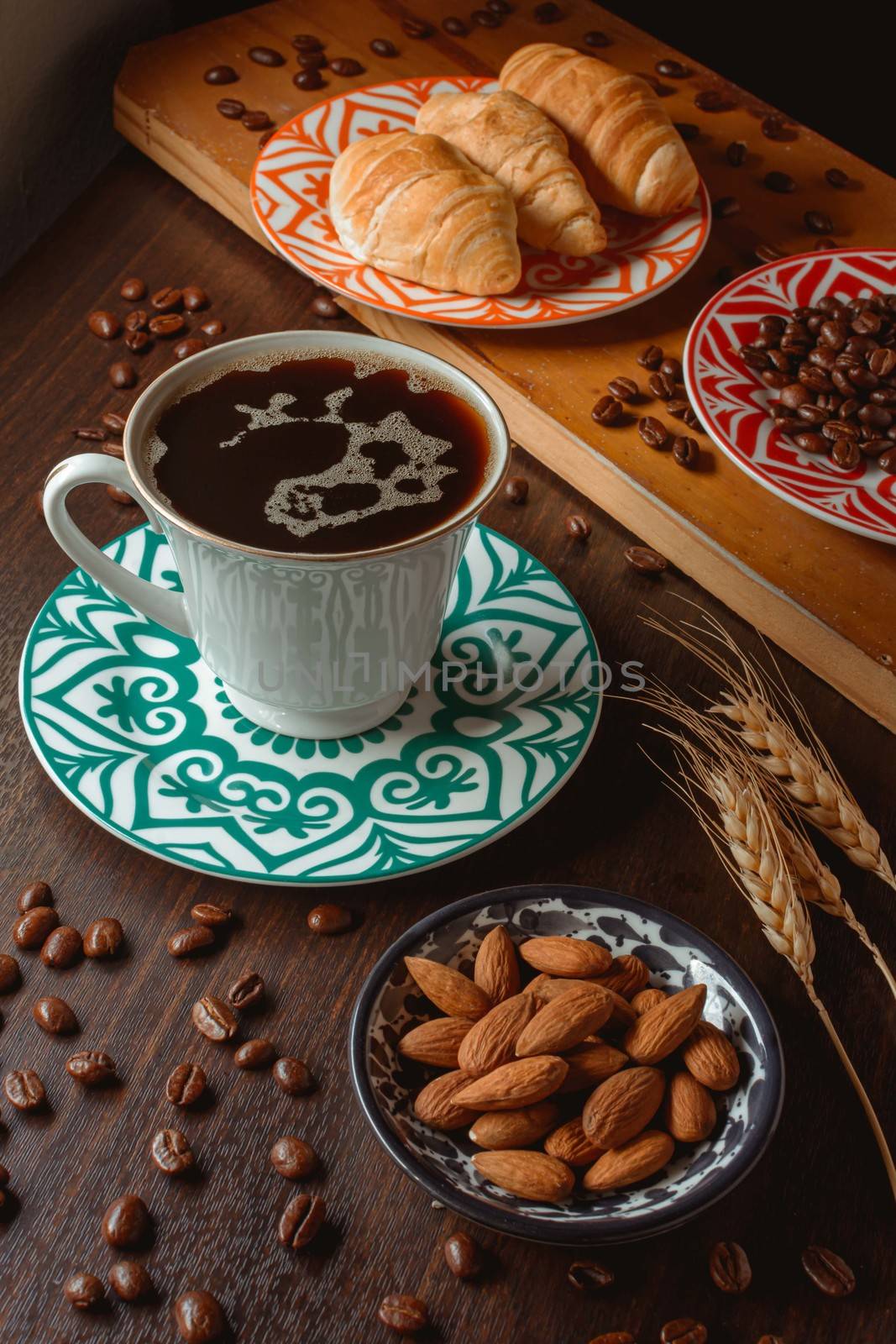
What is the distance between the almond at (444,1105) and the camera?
83cm

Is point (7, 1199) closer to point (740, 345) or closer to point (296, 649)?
point (296, 649)

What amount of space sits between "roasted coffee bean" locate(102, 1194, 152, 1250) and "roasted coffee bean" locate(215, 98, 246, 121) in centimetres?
151

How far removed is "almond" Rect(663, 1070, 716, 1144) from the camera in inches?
32.5

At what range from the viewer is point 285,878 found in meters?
0.94

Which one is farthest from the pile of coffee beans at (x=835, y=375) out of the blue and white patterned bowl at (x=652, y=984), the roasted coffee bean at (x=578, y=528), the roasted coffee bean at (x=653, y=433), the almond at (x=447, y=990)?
the almond at (x=447, y=990)

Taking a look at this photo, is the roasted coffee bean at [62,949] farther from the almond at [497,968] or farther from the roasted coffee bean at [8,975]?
the almond at [497,968]

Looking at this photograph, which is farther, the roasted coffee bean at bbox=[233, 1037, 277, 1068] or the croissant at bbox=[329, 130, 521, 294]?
the croissant at bbox=[329, 130, 521, 294]

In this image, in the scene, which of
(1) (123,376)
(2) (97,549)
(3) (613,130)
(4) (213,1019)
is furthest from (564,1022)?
(3) (613,130)

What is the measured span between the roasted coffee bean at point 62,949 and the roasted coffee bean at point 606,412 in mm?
830

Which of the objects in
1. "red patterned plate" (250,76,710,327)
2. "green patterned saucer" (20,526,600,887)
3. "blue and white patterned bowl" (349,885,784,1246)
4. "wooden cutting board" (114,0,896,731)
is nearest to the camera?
"blue and white patterned bowl" (349,885,784,1246)

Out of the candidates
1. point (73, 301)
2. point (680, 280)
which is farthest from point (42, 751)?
point (680, 280)

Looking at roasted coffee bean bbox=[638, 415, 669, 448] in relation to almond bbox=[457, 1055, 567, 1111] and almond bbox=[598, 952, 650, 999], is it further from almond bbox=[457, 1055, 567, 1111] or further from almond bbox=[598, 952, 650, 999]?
almond bbox=[457, 1055, 567, 1111]

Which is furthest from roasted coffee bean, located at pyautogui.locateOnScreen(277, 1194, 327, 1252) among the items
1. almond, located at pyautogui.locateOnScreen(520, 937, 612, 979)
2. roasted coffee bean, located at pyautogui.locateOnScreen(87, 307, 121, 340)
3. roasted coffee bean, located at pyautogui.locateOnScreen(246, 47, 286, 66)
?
roasted coffee bean, located at pyautogui.locateOnScreen(246, 47, 286, 66)

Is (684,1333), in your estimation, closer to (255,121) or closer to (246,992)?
(246,992)
